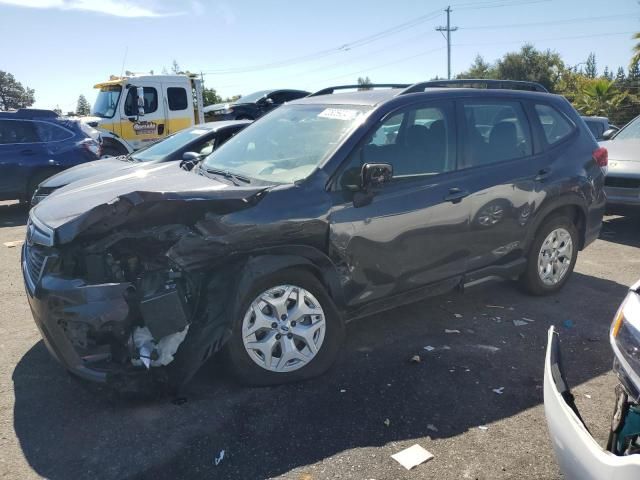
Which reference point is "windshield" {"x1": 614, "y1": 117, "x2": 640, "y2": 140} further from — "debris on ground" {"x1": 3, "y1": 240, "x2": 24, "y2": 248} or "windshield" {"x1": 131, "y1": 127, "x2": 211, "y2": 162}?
"debris on ground" {"x1": 3, "y1": 240, "x2": 24, "y2": 248}

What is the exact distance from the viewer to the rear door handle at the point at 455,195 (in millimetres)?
4117

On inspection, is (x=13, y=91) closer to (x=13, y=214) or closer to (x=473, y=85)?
(x=13, y=214)

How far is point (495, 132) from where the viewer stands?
15.0 ft

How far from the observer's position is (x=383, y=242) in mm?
3816

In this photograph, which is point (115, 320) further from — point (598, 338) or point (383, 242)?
point (598, 338)

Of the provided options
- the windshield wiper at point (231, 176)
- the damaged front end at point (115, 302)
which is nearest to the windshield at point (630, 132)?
the windshield wiper at point (231, 176)

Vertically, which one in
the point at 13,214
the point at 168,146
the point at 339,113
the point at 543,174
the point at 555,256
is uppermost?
the point at 339,113

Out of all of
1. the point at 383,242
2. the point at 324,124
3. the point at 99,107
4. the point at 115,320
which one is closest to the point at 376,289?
the point at 383,242

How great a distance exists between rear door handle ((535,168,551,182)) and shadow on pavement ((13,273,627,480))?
1254 mm

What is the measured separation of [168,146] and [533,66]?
176 ft

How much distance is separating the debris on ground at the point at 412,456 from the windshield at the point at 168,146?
17.7 feet

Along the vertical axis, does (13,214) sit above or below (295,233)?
below

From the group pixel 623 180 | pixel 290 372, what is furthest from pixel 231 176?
pixel 623 180


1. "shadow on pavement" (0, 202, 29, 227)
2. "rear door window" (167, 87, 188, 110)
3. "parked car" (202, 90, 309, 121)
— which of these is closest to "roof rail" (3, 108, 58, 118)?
"shadow on pavement" (0, 202, 29, 227)
